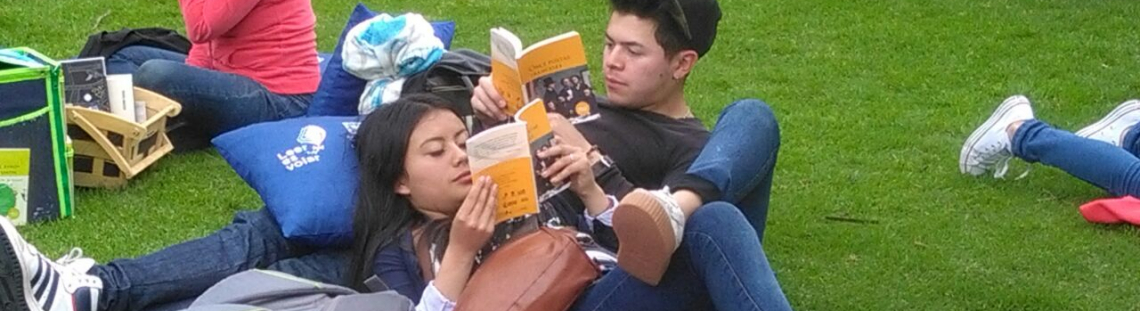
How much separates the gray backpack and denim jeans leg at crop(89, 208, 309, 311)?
0.38m

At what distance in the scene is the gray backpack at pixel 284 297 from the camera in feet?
8.70

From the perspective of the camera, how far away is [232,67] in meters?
4.65

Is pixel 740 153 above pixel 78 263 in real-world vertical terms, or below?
above

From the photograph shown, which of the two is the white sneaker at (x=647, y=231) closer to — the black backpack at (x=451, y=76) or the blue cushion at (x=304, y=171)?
the blue cushion at (x=304, y=171)

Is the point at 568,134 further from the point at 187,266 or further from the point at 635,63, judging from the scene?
the point at 187,266

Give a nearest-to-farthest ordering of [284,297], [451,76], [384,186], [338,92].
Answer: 1. [284,297]
2. [384,186]
3. [451,76]
4. [338,92]

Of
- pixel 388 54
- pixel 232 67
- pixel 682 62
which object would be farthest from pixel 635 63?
pixel 232 67

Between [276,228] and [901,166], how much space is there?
209 centimetres

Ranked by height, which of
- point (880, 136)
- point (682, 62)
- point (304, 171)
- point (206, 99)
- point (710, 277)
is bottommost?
point (880, 136)

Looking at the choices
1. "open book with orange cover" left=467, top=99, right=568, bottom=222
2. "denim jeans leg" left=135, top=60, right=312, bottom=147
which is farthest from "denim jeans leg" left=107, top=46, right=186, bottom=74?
"open book with orange cover" left=467, top=99, right=568, bottom=222

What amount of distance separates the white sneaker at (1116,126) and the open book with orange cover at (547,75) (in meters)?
1.96

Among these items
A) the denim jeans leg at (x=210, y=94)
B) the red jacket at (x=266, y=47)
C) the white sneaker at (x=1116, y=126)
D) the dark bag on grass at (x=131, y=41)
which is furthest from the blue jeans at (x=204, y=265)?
the white sneaker at (x=1116, y=126)

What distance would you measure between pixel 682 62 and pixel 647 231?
0.88 meters

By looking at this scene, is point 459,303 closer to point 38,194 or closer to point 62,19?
point 38,194
